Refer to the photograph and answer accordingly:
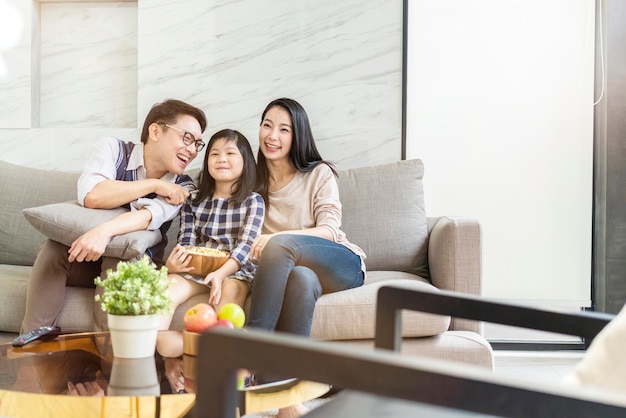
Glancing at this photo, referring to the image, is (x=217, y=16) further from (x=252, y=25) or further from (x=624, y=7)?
(x=624, y=7)

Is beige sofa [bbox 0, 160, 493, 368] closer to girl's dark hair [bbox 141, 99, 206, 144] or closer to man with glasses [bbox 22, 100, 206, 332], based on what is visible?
man with glasses [bbox 22, 100, 206, 332]

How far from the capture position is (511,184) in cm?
331

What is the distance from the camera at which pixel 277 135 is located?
2750mm

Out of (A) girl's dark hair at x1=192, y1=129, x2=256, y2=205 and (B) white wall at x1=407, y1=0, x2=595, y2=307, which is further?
(B) white wall at x1=407, y1=0, x2=595, y2=307

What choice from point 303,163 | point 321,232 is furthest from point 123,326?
point 303,163

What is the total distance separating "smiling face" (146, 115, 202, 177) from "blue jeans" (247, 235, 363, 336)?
2.09 ft

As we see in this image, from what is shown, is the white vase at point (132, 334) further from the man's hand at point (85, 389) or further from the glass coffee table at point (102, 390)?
the man's hand at point (85, 389)

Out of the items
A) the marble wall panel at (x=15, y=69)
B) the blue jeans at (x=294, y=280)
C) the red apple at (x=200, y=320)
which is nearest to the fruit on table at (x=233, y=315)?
the red apple at (x=200, y=320)

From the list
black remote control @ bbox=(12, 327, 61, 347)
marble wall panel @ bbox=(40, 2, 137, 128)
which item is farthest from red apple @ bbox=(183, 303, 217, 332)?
marble wall panel @ bbox=(40, 2, 137, 128)

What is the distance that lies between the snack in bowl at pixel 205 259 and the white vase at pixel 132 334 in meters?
0.77

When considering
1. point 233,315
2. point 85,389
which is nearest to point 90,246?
point 233,315

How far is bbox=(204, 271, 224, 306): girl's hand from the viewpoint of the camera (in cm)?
→ 231

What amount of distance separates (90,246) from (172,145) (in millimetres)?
601

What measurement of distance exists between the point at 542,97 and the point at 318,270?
5.42 feet
